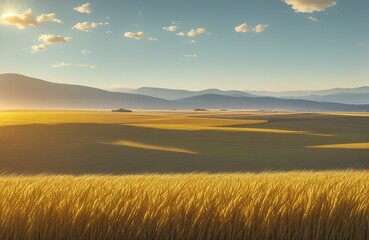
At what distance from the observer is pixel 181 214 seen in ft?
11.0

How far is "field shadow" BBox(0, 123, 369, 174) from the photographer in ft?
61.4

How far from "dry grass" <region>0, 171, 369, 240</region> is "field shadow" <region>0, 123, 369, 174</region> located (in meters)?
11.5

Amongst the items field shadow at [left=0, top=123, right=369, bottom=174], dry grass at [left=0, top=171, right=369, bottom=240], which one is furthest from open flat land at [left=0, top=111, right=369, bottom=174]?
dry grass at [left=0, top=171, right=369, bottom=240]

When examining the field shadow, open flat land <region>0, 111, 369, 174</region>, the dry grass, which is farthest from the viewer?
open flat land <region>0, 111, 369, 174</region>

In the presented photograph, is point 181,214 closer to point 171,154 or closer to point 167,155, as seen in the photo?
point 167,155

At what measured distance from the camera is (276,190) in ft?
12.6

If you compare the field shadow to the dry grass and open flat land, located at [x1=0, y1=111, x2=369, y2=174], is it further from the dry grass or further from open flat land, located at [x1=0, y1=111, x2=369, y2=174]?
the dry grass

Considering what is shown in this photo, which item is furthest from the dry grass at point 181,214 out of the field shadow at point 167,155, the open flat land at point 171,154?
the open flat land at point 171,154

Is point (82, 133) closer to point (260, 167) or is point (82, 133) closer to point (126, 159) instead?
point (126, 159)

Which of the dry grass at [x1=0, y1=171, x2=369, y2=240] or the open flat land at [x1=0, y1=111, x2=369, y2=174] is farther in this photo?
the open flat land at [x1=0, y1=111, x2=369, y2=174]

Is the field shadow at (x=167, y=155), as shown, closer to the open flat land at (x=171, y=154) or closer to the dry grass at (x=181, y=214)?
the open flat land at (x=171, y=154)

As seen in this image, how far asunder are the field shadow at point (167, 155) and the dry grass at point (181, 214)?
1154 centimetres

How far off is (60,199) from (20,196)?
0.37m

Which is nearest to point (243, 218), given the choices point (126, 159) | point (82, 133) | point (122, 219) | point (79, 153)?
point (122, 219)
